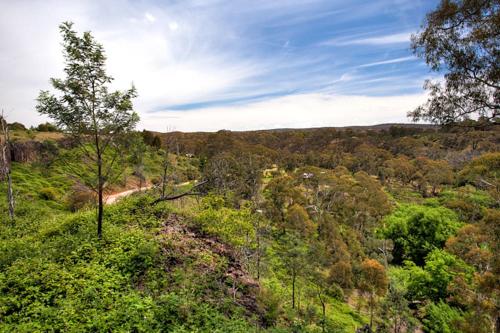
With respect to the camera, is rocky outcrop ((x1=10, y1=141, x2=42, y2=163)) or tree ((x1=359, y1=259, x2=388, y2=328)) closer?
tree ((x1=359, y1=259, x2=388, y2=328))

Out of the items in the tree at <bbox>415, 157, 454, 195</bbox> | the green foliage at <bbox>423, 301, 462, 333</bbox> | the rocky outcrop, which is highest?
the rocky outcrop

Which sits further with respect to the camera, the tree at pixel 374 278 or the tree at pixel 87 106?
the tree at pixel 374 278

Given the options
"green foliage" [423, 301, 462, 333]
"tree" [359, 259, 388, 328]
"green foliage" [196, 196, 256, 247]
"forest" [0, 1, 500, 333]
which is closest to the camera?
"forest" [0, 1, 500, 333]

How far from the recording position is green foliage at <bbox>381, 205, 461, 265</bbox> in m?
30.8

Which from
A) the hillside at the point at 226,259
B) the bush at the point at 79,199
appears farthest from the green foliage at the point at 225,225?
the bush at the point at 79,199

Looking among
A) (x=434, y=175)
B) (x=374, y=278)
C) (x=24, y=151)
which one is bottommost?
(x=374, y=278)

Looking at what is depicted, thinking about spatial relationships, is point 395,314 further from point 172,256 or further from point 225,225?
point 172,256

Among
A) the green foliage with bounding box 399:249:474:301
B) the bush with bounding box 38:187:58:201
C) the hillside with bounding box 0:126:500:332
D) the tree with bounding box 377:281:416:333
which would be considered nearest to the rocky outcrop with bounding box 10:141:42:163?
the hillside with bounding box 0:126:500:332

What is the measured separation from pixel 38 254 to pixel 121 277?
320 centimetres

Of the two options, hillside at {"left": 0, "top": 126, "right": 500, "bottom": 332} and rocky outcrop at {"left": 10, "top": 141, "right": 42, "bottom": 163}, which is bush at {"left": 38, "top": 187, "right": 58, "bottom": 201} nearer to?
hillside at {"left": 0, "top": 126, "right": 500, "bottom": 332}

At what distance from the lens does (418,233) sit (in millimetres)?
32156

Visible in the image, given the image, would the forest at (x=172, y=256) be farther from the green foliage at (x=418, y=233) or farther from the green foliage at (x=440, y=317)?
the green foliage at (x=418, y=233)

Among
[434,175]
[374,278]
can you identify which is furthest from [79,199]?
[434,175]

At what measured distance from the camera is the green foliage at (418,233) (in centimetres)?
3084
